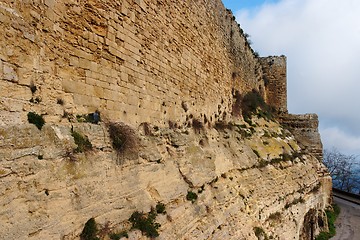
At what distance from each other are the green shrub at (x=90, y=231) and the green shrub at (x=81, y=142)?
0.99 m

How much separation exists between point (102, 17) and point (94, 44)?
→ 20.5 inches

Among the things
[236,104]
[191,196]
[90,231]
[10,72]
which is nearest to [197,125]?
[191,196]

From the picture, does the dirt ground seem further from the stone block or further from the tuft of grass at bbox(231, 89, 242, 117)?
the stone block

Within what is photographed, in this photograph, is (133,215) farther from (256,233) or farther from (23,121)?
(256,233)

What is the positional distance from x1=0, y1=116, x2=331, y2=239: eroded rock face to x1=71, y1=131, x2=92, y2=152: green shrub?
8 cm

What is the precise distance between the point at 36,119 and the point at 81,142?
30.7 inches

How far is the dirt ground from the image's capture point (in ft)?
55.0

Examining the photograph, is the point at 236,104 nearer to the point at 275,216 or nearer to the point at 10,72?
the point at 275,216

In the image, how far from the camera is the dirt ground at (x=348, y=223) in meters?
16.8

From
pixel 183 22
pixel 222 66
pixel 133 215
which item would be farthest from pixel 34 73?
pixel 222 66

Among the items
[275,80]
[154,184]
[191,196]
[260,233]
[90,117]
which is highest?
[275,80]

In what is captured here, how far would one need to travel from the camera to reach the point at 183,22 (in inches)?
344

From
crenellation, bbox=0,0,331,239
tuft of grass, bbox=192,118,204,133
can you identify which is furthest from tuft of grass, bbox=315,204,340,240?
tuft of grass, bbox=192,118,204,133

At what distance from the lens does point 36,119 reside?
4.08 metres
